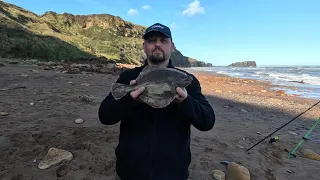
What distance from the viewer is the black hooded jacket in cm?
265

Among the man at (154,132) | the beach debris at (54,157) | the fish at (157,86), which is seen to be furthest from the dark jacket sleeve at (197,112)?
the beach debris at (54,157)

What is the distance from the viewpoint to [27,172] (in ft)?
14.1

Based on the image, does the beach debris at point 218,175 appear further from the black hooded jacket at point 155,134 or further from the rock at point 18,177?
the rock at point 18,177

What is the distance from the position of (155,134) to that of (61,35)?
5200 cm

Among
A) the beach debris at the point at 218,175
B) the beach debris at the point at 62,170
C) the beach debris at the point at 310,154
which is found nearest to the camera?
the beach debris at the point at 62,170

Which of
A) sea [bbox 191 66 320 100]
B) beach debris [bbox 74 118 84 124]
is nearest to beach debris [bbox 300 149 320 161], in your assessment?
beach debris [bbox 74 118 84 124]

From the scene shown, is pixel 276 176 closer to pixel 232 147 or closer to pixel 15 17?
pixel 232 147

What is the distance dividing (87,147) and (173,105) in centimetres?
341

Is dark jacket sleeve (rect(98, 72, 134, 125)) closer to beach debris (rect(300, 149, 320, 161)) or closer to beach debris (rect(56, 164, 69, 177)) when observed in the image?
beach debris (rect(56, 164, 69, 177))

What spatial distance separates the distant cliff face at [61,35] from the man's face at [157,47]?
32.9 meters

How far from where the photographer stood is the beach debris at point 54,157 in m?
4.52

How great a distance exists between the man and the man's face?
0.49m

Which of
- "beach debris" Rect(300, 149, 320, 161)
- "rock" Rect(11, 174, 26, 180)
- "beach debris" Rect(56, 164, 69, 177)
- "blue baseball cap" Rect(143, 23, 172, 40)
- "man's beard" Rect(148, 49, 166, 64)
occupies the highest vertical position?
"blue baseball cap" Rect(143, 23, 172, 40)

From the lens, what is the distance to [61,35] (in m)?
49.3
